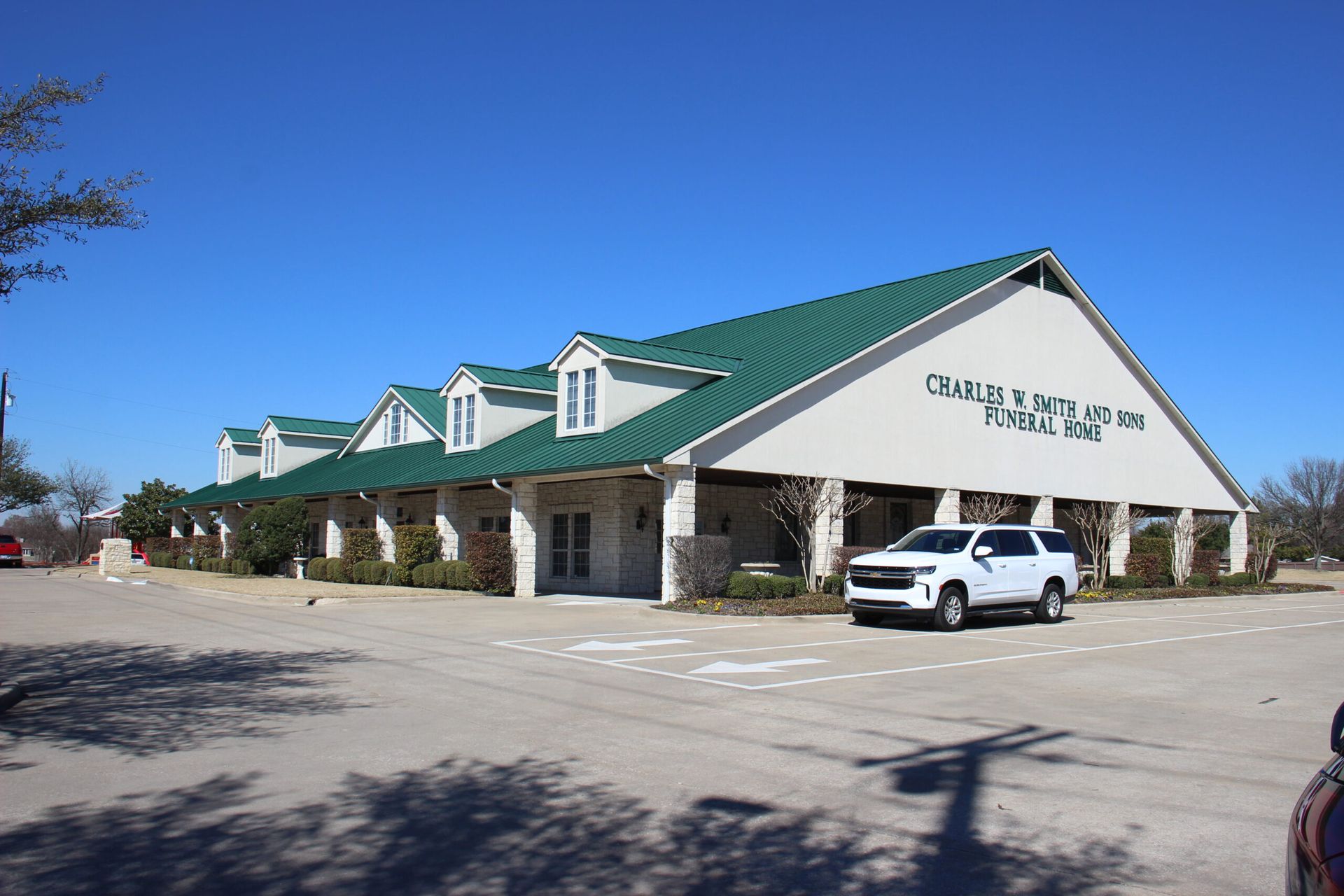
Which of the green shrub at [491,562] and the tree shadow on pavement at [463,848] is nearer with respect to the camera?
the tree shadow on pavement at [463,848]

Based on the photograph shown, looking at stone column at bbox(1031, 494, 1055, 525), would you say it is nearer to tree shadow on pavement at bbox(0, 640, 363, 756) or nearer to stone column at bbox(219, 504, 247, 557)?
tree shadow on pavement at bbox(0, 640, 363, 756)

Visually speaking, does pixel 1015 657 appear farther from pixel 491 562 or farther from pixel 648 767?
pixel 491 562

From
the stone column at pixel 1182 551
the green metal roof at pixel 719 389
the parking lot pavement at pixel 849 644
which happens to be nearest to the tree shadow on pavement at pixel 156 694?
the parking lot pavement at pixel 849 644

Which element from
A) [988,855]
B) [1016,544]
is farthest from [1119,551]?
[988,855]

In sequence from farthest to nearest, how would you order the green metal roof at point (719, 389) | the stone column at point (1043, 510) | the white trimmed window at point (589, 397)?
the stone column at point (1043, 510) → the white trimmed window at point (589, 397) → the green metal roof at point (719, 389)

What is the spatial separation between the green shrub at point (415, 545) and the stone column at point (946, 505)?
1416cm

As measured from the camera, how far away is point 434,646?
14578mm

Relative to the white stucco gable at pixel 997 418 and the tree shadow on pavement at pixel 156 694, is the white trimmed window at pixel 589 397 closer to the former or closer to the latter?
the white stucco gable at pixel 997 418

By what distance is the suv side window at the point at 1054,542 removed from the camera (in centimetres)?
1962

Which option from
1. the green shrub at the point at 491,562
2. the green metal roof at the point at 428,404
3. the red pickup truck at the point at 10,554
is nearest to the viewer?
the green shrub at the point at 491,562

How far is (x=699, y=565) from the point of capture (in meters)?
21.3

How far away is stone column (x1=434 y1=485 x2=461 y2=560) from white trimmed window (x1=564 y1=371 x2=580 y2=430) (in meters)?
5.04

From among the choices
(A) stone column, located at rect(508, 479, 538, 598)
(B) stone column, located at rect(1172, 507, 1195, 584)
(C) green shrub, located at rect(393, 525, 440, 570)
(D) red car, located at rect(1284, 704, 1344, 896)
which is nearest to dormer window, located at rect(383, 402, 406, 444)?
(C) green shrub, located at rect(393, 525, 440, 570)

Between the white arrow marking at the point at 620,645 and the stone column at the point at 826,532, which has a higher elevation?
the stone column at the point at 826,532
